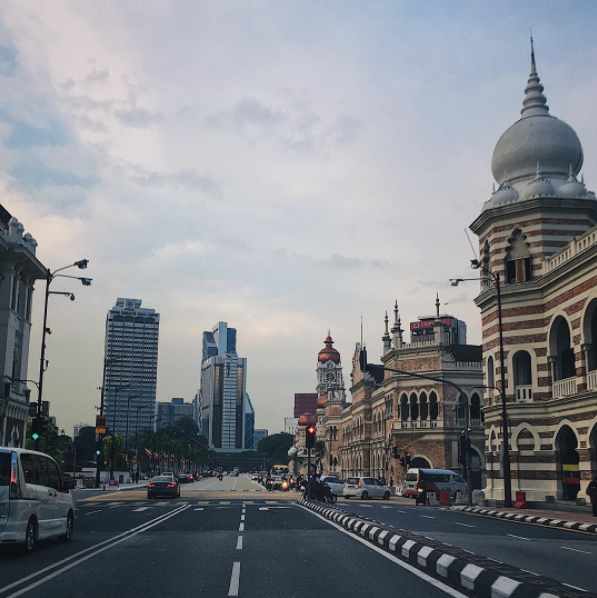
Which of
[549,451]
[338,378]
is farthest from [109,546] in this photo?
[338,378]

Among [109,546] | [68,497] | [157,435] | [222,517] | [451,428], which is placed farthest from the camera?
[157,435]

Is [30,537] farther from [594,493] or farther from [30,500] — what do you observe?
[594,493]

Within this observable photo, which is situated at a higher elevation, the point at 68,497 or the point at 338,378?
the point at 338,378

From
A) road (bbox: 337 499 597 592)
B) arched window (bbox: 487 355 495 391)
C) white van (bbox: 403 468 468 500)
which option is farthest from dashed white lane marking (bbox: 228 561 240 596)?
white van (bbox: 403 468 468 500)

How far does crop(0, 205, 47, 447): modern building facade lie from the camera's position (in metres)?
50.7

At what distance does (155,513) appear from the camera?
94.8ft

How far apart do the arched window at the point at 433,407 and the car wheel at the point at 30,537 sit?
53.1 meters

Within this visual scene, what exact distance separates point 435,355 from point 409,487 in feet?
55.2

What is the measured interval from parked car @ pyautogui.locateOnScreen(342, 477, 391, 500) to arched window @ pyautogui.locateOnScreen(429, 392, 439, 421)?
1675 centimetres

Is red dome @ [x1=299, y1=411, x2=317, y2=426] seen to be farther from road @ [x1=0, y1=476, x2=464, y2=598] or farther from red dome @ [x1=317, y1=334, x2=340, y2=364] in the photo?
road @ [x1=0, y1=476, x2=464, y2=598]

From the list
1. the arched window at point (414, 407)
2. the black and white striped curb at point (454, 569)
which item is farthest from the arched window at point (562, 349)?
the arched window at point (414, 407)

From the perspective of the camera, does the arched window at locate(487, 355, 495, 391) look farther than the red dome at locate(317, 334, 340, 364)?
No

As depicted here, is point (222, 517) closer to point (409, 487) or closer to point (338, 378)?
point (409, 487)

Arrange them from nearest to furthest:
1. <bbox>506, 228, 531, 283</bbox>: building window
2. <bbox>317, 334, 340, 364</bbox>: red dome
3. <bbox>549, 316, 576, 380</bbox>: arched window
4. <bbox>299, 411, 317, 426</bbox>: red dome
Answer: <bbox>549, 316, 576, 380</bbox>: arched window
<bbox>506, 228, 531, 283</bbox>: building window
<bbox>317, 334, 340, 364</bbox>: red dome
<bbox>299, 411, 317, 426</bbox>: red dome
